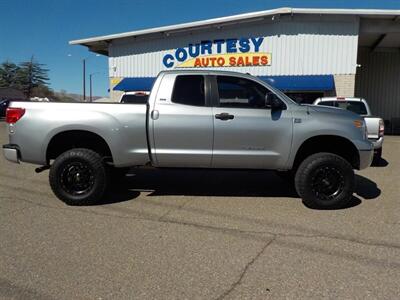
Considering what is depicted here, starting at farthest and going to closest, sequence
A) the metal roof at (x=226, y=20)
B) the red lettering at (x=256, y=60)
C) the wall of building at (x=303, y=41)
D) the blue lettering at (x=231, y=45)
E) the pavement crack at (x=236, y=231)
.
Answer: the blue lettering at (x=231, y=45)
the red lettering at (x=256, y=60)
the wall of building at (x=303, y=41)
the metal roof at (x=226, y=20)
the pavement crack at (x=236, y=231)

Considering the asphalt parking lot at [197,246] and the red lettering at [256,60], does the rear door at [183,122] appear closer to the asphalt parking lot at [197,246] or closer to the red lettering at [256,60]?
the asphalt parking lot at [197,246]

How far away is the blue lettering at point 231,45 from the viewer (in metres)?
18.7

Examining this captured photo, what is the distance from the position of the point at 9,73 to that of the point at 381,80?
95.1 metres

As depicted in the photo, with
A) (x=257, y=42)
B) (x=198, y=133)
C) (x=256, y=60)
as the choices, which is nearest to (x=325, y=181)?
(x=198, y=133)

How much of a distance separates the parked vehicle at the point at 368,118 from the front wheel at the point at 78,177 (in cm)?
625

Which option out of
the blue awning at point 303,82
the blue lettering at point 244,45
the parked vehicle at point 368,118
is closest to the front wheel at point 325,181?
the parked vehicle at point 368,118

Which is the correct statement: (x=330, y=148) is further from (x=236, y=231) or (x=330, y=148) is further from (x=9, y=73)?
(x=9, y=73)

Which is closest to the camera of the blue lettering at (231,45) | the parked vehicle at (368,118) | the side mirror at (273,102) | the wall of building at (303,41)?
the side mirror at (273,102)

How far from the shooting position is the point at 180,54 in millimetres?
19938

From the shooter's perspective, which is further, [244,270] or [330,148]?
[330,148]

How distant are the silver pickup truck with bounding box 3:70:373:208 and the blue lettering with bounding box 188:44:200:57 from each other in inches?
564

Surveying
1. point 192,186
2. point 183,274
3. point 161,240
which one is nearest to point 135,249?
point 161,240

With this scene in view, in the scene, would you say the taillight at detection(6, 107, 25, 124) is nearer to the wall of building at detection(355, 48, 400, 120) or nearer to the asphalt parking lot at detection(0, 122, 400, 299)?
the asphalt parking lot at detection(0, 122, 400, 299)

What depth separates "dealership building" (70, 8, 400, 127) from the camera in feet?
56.1
